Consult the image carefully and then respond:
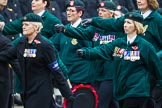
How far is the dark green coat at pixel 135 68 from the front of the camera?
11.0 metres

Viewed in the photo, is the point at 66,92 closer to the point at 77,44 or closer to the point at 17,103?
the point at 77,44

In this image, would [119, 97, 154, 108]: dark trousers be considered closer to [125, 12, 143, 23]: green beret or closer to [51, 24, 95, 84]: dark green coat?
[125, 12, 143, 23]: green beret

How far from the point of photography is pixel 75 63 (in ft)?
42.4

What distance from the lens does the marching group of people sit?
35.7 ft

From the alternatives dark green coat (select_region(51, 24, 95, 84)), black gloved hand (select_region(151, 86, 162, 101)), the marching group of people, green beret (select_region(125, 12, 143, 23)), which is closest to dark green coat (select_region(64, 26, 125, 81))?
the marching group of people

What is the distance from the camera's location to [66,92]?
36.0ft

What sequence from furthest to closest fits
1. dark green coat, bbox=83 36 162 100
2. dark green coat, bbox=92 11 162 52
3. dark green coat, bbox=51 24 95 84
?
dark green coat, bbox=51 24 95 84 < dark green coat, bbox=92 11 162 52 < dark green coat, bbox=83 36 162 100

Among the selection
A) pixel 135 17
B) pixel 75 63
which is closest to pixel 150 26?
pixel 135 17

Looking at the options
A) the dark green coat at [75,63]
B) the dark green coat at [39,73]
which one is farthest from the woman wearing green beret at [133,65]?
the dark green coat at [75,63]

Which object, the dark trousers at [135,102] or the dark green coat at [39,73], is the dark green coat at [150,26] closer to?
the dark trousers at [135,102]

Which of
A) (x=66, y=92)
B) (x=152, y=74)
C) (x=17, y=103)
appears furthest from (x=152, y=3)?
(x=17, y=103)

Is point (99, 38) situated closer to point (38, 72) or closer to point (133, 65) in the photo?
point (133, 65)

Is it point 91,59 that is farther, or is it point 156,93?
point 156,93

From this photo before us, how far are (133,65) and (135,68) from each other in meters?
0.06
